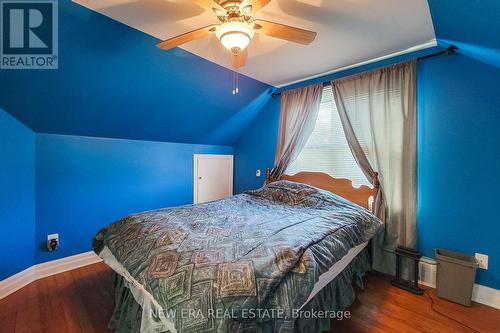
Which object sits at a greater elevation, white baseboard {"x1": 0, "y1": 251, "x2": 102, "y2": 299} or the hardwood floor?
white baseboard {"x1": 0, "y1": 251, "x2": 102, "y2": 299}

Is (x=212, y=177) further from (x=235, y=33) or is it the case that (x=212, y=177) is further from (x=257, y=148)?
(x=235, y=33)

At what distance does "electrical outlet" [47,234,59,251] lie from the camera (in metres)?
2.37

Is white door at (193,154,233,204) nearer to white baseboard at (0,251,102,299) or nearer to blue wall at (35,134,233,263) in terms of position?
blue wall at (35,134,233,263)

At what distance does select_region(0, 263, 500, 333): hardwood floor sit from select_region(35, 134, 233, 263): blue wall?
565 millimetres

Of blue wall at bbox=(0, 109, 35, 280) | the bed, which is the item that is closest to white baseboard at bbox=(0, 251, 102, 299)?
blue wall at bbox=(0, 109, 35, 280)

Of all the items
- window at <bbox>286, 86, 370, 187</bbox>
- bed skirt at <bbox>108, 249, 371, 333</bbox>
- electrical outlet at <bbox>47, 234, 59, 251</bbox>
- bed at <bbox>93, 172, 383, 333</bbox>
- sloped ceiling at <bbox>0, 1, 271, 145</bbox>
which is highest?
sloped ceiling at <bbox>0, 1, 271, 145</bbox>

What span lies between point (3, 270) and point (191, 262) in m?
2.18

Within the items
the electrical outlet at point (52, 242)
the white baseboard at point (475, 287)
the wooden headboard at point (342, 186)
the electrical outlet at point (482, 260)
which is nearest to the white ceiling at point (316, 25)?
the wooden headboard at point (342, 186)

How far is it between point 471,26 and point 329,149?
168 centimetres

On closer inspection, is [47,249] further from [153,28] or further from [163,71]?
[153,28]

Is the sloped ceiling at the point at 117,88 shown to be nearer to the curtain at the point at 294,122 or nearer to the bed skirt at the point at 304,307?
the curtain at the point at 294,122

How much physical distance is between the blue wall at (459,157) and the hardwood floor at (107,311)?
18.0 inches

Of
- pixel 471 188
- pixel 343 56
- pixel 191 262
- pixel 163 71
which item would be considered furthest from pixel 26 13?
pixel 471 188

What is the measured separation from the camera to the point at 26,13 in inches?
63.1
